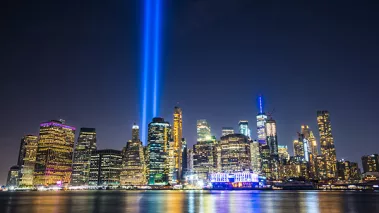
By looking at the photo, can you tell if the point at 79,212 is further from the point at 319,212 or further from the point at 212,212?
the point at 319,212

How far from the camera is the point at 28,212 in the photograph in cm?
6550

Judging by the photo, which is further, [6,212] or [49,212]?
[6,212]

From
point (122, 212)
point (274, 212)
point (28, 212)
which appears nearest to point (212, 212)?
point (274, 212)

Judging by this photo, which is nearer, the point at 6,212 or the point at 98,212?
the point at 98,212

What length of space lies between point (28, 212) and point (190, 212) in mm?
33312

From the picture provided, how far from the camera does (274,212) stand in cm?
6450

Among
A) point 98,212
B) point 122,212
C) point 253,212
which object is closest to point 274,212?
point 253,212

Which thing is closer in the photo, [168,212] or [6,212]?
[168,212]

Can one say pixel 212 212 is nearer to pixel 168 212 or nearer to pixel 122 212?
pixel 168 212

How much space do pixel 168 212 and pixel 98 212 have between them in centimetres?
1396

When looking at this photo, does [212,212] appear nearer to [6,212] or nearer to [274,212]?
[274,212]

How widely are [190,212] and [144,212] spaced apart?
30.5 ft

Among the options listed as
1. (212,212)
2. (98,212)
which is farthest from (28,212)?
(212,212)

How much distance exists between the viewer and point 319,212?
64.6 m
